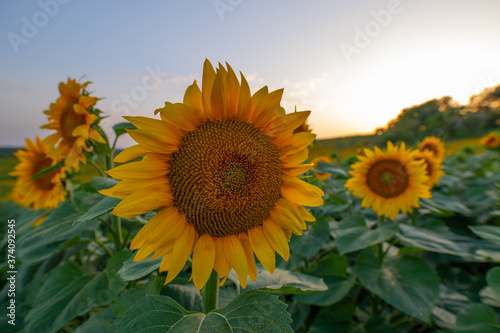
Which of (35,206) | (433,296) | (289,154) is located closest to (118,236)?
(289,154)

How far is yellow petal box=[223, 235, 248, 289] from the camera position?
1.06 meters

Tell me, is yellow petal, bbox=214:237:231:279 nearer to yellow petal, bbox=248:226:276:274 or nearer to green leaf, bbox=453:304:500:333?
yellow petal, bbox=248:226:276:274

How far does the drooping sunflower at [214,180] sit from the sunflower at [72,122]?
131 centimetres

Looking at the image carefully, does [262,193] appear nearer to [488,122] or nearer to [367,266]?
[367,266]

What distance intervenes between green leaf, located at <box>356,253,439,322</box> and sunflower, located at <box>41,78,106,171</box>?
232 cm

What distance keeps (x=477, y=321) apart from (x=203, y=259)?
2.01m

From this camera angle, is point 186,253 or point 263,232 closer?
point 186,253

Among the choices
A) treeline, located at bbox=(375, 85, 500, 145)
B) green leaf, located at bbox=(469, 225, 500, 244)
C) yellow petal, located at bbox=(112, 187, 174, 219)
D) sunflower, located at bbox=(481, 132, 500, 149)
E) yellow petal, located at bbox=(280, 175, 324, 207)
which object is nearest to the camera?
yellow petal, located at bbox=(112, 187, 174, 219)

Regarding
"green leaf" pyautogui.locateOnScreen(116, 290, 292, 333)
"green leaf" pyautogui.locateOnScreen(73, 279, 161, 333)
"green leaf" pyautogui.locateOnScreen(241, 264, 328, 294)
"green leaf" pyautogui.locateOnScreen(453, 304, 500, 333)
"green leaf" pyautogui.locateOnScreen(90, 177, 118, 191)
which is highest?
"green leaf" pyautogui.locateOnScreen(90, 177, 118, 191)

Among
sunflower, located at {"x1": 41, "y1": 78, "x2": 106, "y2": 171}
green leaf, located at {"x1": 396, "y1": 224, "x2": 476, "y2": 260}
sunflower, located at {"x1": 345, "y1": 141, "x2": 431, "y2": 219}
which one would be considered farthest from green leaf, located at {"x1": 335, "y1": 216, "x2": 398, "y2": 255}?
sunflower, located at {"x1": 41, "y1": 78, "x2": 106, "y2": 171}

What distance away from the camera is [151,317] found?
977 millimetres

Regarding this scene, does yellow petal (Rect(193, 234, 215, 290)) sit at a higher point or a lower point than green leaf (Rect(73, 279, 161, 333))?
higher

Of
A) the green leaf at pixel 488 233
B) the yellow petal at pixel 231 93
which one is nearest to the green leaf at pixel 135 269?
the yellow petal at pixel 231 93

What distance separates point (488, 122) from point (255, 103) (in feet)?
65.4
